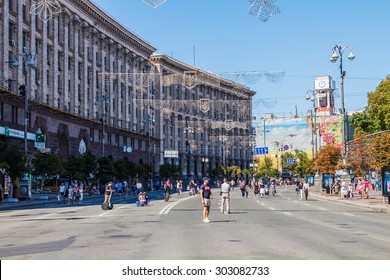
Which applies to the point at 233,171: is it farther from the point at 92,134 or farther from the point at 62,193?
the point at 62,193

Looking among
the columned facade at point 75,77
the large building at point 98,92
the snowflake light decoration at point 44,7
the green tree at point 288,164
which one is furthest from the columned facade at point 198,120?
the snowflake light decoration at point 44,7

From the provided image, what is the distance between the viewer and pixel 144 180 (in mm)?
97375

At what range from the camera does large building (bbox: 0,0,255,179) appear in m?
59.9

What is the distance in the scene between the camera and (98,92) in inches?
3307

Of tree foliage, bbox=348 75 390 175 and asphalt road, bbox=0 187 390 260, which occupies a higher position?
tree foliage, bbox=348 75 390 175

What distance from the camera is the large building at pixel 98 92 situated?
5991 cm

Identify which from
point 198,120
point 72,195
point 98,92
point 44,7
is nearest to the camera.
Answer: point 72,195

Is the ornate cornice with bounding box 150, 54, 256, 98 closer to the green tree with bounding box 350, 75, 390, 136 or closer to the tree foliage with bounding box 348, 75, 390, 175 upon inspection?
the tree foliage with bounding box 348, 75, 390, 175

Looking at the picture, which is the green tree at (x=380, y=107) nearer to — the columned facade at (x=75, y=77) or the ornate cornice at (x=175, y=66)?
the ornate cornice at (x=175, y=66)

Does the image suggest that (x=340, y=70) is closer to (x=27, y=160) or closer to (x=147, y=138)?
(x=27, y=160)

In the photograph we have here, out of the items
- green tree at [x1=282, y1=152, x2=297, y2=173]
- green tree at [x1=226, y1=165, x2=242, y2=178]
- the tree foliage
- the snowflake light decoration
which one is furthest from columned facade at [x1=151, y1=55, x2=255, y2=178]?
the snowflake light decoration

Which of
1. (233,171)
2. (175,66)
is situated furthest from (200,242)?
(233,171)

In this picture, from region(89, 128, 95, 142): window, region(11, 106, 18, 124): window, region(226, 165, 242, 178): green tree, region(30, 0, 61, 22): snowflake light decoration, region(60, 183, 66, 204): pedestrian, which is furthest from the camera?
region(226, 165, 242, 178): green tree

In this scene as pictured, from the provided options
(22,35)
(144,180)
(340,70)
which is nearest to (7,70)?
(22,35)
